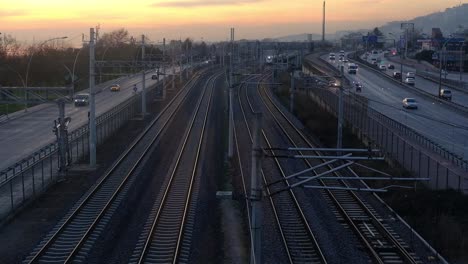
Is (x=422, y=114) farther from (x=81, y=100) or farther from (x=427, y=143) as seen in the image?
(x=81, y=100)

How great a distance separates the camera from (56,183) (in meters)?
18.9

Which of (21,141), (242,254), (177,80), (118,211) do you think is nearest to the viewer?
(242,254)

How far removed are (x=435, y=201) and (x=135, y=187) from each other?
766 centimetres

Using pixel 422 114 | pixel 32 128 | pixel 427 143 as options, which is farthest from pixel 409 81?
pixel 427 143

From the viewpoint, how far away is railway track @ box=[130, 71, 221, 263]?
11891 millimetres

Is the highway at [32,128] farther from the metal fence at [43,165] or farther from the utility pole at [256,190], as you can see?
the utility pole at [256,190]

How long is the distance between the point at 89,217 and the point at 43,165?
5.16 m

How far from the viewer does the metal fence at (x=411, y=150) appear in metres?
17.2

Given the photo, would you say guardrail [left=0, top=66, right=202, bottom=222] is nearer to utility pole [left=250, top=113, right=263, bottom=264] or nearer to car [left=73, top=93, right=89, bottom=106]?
car [left=73, top=93, right=89, bottom=106]

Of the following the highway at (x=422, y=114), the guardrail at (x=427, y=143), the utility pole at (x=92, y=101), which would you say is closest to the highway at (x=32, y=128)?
the utility pole at (x=92, y=101)

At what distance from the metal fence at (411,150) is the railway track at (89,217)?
798cm

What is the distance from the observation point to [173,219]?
14625mm

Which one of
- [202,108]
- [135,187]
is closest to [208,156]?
[135,187]

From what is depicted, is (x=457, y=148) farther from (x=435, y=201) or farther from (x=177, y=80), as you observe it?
(x=177, y=80)
